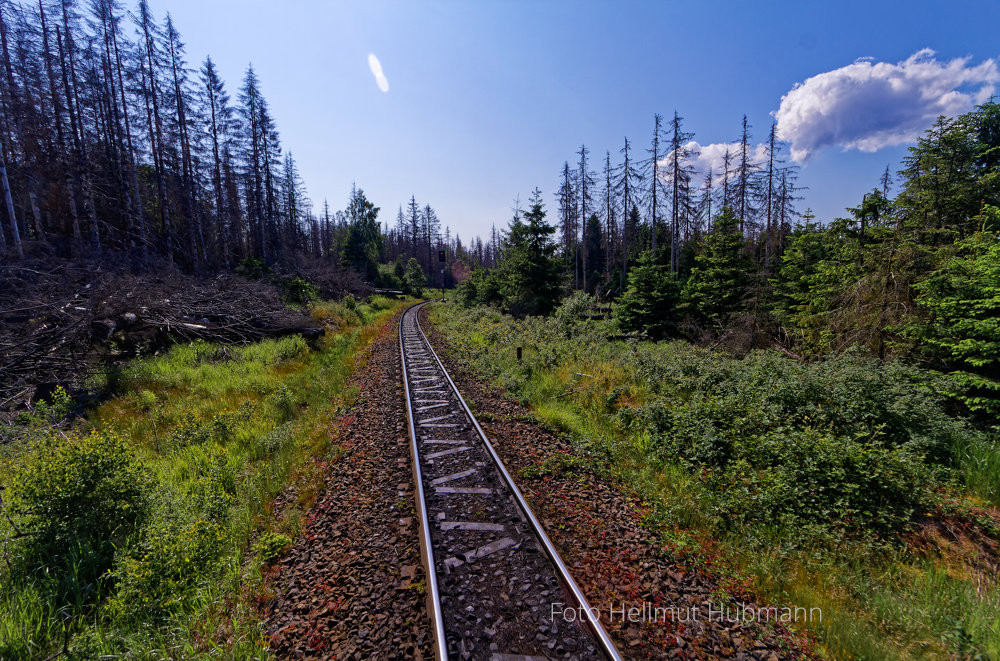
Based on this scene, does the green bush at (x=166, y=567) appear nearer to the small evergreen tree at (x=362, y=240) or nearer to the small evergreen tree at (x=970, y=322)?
the small evergreen tree at (x=970, y=322)

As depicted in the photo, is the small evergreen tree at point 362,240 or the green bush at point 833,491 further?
the small evergreen tree at point 362,240

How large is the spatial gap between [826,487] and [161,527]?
8050 mm

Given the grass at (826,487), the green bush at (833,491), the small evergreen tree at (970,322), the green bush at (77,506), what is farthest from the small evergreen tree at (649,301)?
the green bush at (77,506)

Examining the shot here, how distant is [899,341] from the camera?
9172 mm

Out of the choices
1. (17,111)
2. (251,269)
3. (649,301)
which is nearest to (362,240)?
(251,269)

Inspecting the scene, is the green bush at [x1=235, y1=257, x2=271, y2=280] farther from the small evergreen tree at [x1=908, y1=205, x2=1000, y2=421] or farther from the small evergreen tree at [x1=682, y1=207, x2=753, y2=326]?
the small evergreen tree at [x1=908, y1=205, x2=1000, y2=421]

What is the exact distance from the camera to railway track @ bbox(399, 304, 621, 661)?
9.93ft

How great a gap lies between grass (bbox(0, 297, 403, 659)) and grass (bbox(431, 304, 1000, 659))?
15.6ft

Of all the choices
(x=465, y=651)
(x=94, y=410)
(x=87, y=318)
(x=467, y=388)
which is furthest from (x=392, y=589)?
(x=87, y=318)

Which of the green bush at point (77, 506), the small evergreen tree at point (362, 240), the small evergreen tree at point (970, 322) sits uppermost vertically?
the small evergreen tree at point (362, 240)

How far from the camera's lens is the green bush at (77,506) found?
382 centimetres

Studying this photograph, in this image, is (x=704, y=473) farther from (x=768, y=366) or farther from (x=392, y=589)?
(x=392, y=589)

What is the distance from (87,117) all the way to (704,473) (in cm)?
3441

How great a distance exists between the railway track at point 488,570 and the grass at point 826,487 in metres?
1.69
